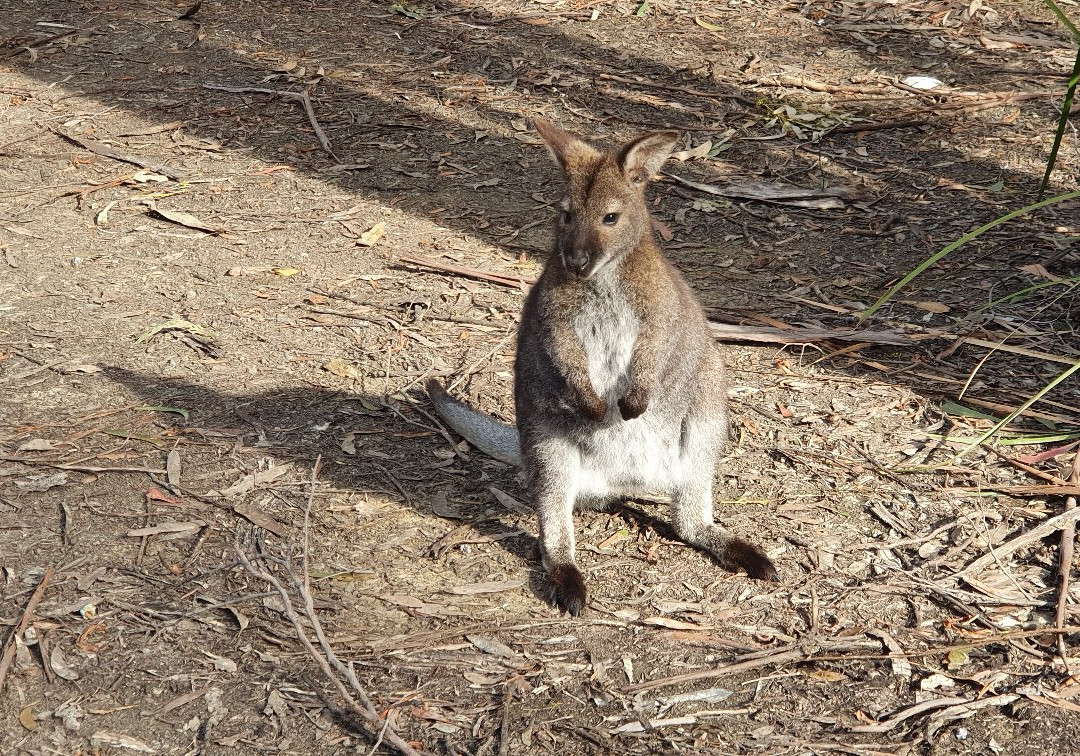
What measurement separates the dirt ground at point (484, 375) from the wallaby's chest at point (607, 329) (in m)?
0.65

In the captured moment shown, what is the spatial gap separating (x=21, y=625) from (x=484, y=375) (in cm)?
205

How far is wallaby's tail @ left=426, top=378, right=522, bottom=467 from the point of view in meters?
4.01

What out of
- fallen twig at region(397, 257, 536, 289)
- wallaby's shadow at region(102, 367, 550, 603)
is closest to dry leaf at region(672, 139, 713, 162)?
fallen twig at region(397, 257, 536, 289)

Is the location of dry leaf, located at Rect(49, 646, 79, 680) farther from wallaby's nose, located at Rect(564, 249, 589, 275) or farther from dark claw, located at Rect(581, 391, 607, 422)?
wallaby's nose, located at Rect(564, 249, 589, 275)

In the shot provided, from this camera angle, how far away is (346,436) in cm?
420

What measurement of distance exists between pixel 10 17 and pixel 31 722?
6443mm

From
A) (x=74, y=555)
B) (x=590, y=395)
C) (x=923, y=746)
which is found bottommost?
(x=74, y=555)

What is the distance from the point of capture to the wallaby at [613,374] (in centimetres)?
338

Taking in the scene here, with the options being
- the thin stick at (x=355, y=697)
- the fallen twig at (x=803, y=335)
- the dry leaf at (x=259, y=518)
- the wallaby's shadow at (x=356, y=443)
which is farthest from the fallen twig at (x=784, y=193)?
the thin stick at (x=355, y=697)

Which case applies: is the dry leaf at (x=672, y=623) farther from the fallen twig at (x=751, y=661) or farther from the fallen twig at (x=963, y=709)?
the fallen twig at (x=963, y=709)

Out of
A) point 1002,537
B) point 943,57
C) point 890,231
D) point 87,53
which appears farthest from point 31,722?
point 943,57

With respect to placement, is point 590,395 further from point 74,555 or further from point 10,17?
point 10,17

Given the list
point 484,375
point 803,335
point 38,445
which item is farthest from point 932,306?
point 38,445

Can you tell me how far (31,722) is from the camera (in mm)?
2816
